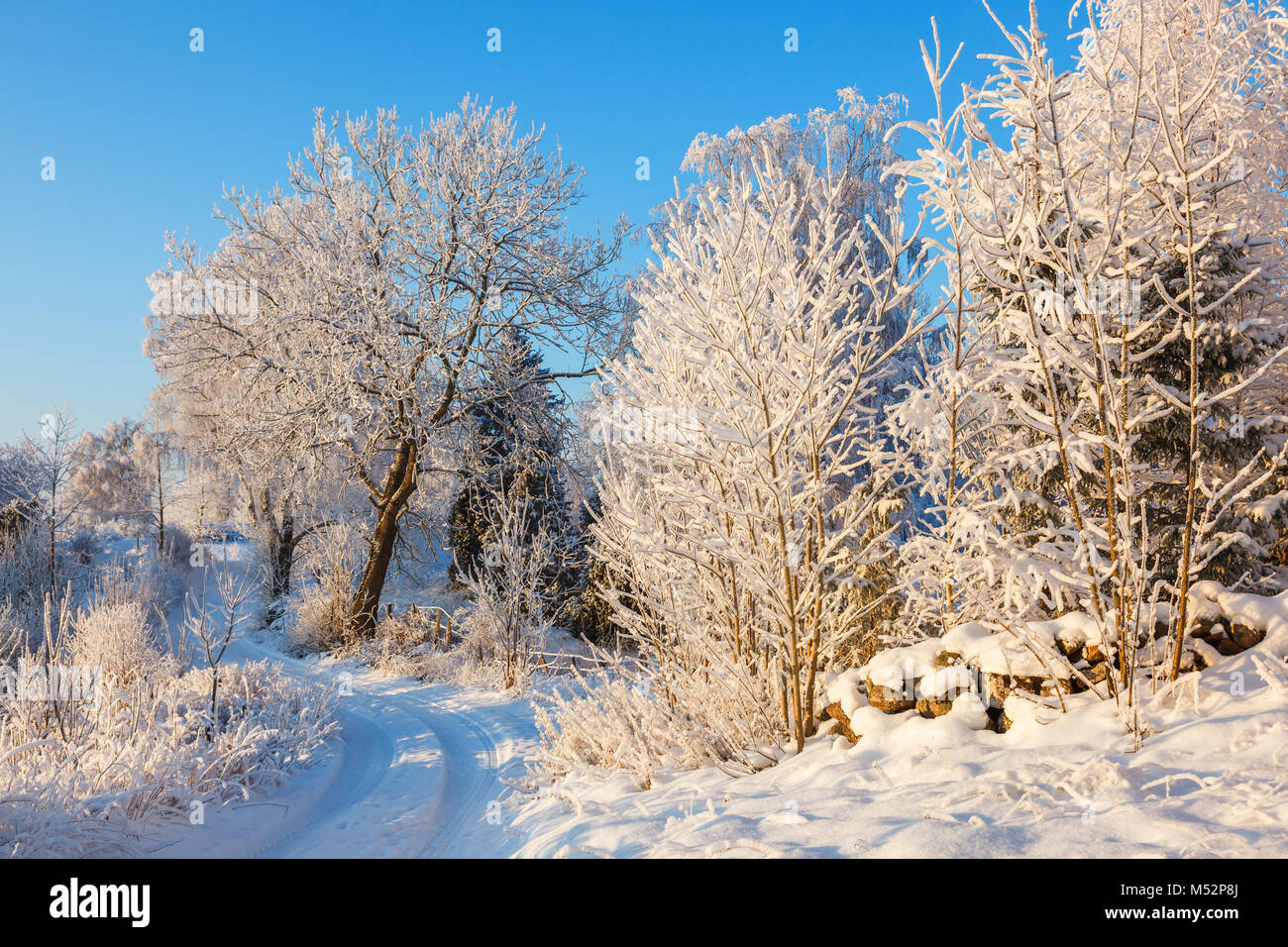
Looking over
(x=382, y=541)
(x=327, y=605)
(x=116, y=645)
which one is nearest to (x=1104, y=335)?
(x=116, y=645)

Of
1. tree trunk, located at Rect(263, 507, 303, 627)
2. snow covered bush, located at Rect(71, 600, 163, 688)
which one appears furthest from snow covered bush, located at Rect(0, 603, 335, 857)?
tree trunk, located at Rect(263, 507, 303, 627)

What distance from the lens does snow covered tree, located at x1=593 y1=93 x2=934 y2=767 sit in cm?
326

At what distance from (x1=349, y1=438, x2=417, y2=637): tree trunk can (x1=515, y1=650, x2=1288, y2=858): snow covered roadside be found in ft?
32.7

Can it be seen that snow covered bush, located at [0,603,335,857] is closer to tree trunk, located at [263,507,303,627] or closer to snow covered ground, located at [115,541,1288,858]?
snow covered ground, located at [115,541,1288,858]

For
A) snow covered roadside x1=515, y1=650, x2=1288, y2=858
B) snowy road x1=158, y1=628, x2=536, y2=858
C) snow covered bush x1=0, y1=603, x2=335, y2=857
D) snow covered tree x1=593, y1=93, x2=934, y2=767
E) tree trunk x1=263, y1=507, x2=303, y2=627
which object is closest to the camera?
snow covered roadside x1=515, y1=650, x2=1288, y2=858

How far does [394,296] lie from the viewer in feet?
38.5

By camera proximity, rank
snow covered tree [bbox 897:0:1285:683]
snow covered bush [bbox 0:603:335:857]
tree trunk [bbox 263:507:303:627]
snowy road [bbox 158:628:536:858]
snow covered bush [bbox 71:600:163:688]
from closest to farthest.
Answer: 1. snow covered tree [bbox 897:0:1285:683]
2. snow covered bush [bbox 0:603:335:857]
3. snowy road [bbox 158:628:536:858]
4. snow covered bush [bbox 71:600:163:688]
5. tree trunk [bbox 263:507:303:627]

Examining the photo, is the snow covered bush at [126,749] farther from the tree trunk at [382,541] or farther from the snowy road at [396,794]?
the tree trunk at [382,541]

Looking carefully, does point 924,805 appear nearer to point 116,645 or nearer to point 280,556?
point 116,645

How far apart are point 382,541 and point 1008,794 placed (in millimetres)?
11934

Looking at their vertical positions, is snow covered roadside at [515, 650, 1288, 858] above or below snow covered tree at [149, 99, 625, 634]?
below

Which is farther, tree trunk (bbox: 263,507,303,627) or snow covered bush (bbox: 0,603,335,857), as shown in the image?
tree trunk (bbox: 263,507,303,627)
